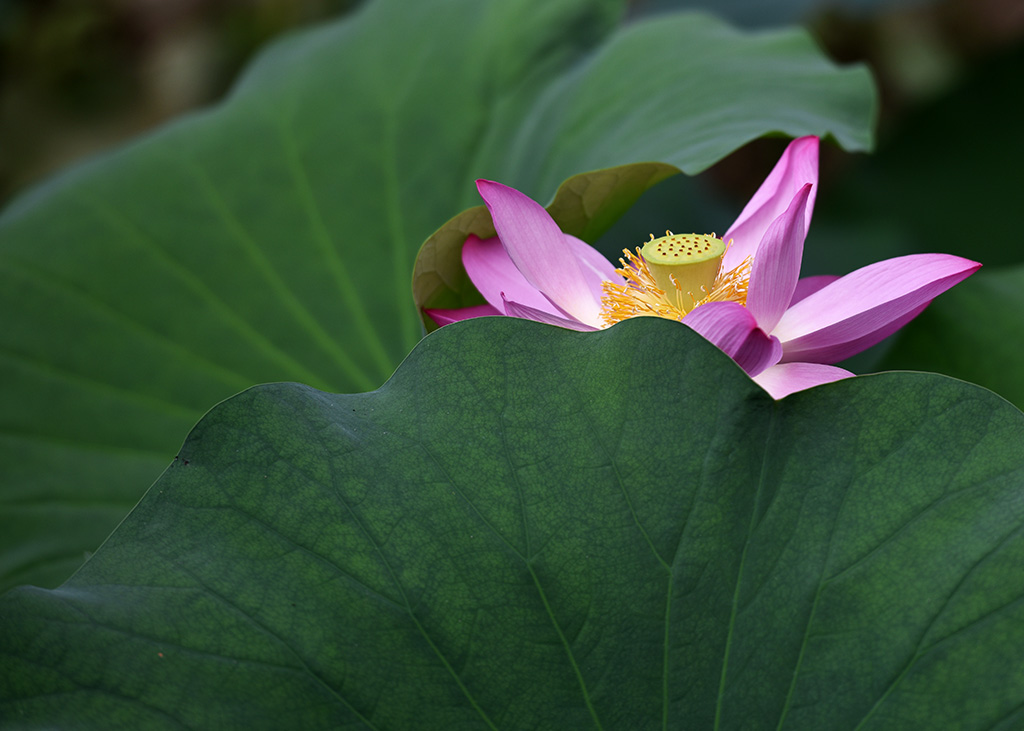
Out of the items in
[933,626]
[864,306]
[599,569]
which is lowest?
[933,626]

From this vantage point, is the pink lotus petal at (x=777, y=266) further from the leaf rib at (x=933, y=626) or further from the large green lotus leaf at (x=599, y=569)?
the leaf rib at (x=933, y=626)

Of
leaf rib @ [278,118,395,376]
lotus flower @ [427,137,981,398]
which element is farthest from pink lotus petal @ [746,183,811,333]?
leaf rib @ [278,118,395,376]

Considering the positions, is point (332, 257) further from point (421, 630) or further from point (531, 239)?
point (421, 630)

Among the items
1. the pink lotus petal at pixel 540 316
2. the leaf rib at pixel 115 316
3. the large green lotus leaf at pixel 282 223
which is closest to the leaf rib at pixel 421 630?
the pink lotus petal at pixel 540 316

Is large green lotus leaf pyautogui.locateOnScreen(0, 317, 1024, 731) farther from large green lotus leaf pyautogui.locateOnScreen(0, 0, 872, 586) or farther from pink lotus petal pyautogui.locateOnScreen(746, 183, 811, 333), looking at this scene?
large green lotus leaf pyautogui.locateOnScreen(0, 0, 872, 586)

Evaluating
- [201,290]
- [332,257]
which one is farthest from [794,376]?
[201,290]

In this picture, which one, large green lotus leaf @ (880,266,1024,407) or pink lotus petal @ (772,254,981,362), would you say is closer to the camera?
pink lotus petal @ (772,254,981,362)
